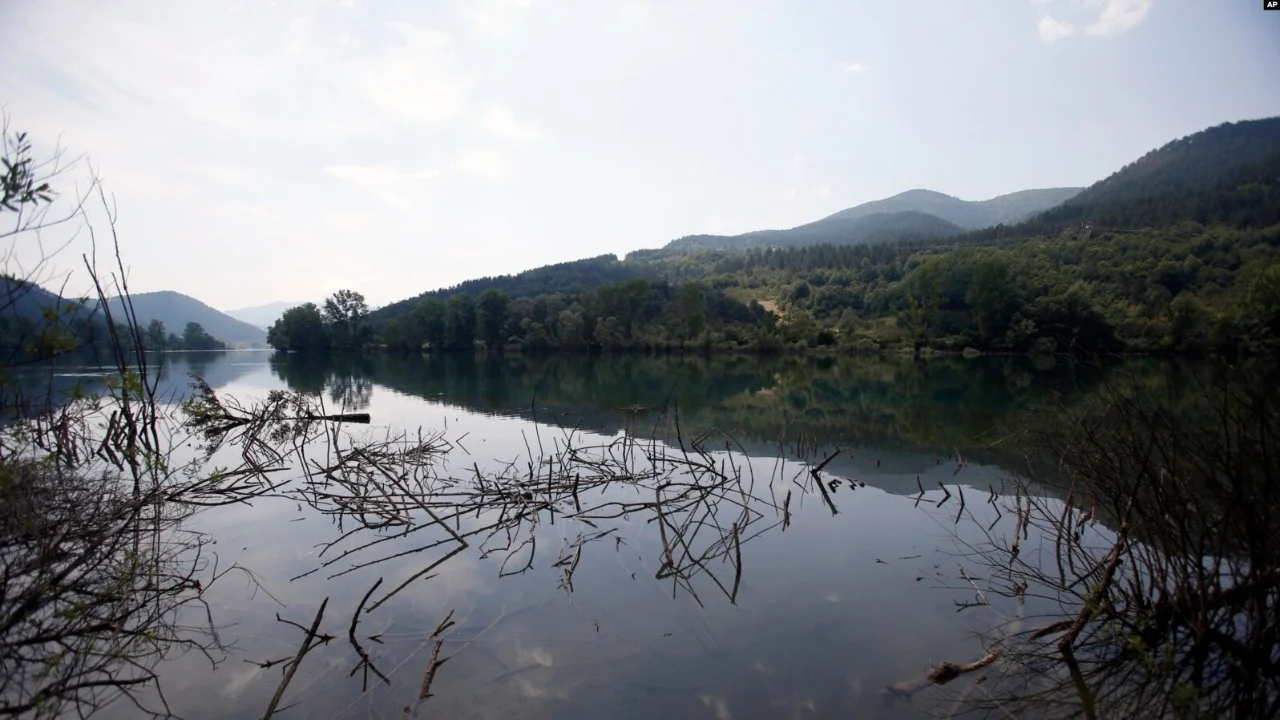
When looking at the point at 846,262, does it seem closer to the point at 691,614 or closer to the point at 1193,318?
the point at 1193,318

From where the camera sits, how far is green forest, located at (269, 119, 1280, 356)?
59875mm

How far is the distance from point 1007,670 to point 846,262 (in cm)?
13832

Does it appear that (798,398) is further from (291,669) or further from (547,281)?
(547,281)

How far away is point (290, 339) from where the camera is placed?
97250 mm

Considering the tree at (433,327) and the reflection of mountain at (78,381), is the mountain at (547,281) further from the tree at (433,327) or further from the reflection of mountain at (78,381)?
the reflection of mountain at (78,381)

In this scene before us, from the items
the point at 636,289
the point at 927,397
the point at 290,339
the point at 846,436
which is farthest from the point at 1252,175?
the point at 290,339

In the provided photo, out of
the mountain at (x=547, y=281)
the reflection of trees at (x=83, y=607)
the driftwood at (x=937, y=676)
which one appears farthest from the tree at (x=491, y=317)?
the driftwood at (x=937, y=676)

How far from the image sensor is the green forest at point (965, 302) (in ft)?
196

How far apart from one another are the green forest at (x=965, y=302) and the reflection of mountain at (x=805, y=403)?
1871cm

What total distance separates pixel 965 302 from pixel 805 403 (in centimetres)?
7126

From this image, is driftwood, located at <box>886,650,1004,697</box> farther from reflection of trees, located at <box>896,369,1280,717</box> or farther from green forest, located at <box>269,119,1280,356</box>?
green forest, located at <box>269,119,1280,356</box>

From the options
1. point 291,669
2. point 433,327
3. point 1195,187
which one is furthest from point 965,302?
point 291,669

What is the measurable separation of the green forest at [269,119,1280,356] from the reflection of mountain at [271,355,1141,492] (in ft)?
61.4

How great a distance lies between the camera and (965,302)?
8400cm
